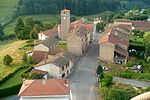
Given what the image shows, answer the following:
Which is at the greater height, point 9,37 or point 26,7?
point 26,7

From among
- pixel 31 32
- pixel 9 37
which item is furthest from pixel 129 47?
pixel 9 37

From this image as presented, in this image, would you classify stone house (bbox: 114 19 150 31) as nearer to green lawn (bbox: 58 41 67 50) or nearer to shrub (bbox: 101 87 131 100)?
green lawn (bbox: 58 41 67 50)

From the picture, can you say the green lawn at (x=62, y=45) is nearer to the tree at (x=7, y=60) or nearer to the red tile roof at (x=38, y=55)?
the red tile roof at (x=38, y=55)

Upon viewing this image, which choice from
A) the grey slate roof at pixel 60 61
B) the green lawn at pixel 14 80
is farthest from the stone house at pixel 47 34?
the green lawn at pixel 14 80

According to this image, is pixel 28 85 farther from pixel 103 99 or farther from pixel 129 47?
pixel 129 47

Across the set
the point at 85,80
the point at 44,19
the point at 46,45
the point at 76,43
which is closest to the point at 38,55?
the point at 46,45

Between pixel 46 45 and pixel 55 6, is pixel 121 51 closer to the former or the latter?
pixel 46 45

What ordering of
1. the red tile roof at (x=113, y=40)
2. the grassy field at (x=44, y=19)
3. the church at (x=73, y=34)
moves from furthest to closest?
the grassy field at (x=44, y=19), the church at (x=73, y=34), the red tile roof at (x=113, y=40)
